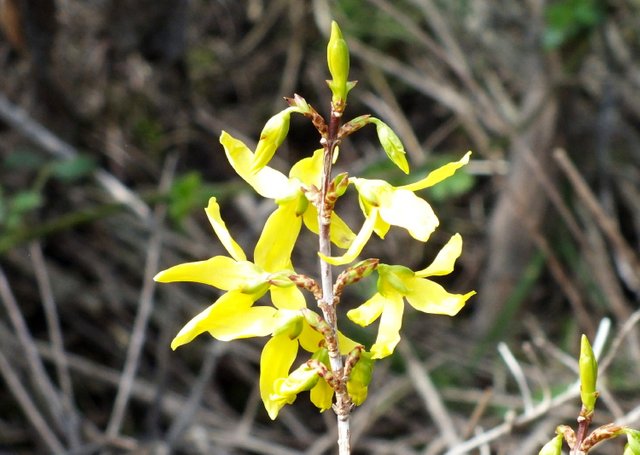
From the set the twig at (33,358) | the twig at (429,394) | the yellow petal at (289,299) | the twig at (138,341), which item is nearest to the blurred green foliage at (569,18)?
the twig at (429,394)

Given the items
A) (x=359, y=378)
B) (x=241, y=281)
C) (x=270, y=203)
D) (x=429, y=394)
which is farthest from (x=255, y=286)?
(x=270, y=203)

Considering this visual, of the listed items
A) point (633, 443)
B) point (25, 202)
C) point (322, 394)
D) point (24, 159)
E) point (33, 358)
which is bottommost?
point (633, 443)

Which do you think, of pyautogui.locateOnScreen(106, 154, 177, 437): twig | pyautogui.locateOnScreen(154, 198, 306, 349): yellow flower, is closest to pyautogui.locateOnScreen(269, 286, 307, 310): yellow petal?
pyautogui.locateOnScreen(154, 198, 306, 349): yellow flower

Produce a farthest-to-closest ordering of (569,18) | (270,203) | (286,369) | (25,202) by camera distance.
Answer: (270,203)
(569,18)
(25,202)
(286,369)

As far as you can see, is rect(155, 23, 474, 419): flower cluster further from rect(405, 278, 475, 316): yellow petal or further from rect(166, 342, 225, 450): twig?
rect(166, 342, 225, 450): twig

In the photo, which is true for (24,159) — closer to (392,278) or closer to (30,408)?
(30,408)

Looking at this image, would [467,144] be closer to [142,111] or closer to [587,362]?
[142,111]

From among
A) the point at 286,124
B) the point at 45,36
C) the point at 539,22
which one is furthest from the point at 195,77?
the point at 286,124
